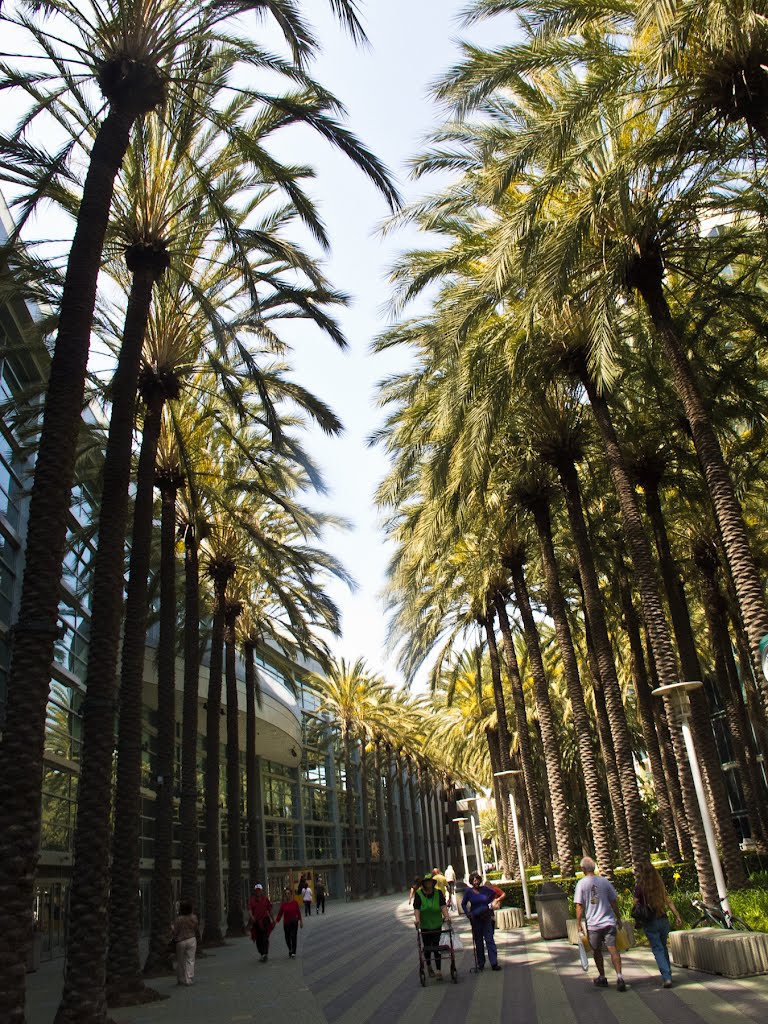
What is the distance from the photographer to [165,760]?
1745cm

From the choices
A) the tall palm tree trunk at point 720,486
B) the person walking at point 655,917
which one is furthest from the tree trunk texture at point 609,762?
the person walking at point 655,917

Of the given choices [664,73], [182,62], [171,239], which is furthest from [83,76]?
[664,73]

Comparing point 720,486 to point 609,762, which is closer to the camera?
point 720,486

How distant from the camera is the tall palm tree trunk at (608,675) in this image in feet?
49.7

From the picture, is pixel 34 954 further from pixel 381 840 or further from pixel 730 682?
pixel 381 840

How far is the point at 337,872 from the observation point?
60.5 meters

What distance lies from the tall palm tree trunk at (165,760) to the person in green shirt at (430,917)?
6136mm

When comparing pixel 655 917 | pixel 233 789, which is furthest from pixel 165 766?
pixel 655 917

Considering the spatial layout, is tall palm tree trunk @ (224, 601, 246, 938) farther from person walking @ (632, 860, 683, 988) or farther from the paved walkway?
person walking @ (632, 860, 683, 988)

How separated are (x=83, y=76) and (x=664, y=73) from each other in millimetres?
8466

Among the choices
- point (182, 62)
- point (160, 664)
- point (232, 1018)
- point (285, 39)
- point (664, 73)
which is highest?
point (182, 62)

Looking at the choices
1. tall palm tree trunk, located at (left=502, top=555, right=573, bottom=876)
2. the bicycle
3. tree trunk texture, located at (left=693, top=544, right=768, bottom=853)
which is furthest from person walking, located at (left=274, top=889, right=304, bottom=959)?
tree trunk texture, located at (left=693, top=544, right=768, bottom=853)

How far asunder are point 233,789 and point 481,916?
15.3 metres

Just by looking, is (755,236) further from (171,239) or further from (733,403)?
(171,239)
